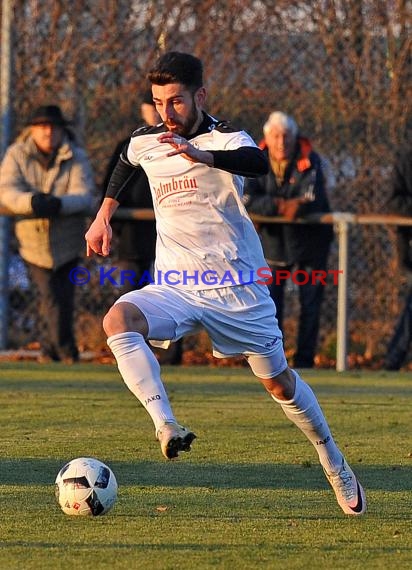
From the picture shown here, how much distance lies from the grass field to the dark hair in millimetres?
1755

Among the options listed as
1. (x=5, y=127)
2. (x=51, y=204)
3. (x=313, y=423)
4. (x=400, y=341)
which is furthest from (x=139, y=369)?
(x=5, y=127)

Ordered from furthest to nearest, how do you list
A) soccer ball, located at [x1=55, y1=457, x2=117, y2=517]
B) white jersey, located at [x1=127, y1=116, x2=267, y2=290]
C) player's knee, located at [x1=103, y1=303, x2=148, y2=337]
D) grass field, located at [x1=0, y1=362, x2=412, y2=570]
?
white jersey, located at [x1=127, y1=116, x2=267, y2=290] < player's knee, located at [x1=103, y1=303, x2=148, y2=337] < soccer ball, located at [x1=55, y1=457, x2=117, y2=517] < grass field, located at [x1=0, y1=362, x2=412, y2=570]

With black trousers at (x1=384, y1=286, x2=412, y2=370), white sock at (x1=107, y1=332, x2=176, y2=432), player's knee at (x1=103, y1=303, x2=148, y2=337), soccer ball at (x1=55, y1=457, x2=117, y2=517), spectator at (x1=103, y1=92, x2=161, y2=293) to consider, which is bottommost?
black trousers at (x1=384, y1=286, x2=412, y2=370)

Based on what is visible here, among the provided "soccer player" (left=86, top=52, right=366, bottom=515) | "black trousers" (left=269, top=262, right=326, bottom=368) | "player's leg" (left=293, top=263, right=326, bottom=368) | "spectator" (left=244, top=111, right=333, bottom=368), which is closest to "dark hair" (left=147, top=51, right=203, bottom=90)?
"soccer player" (left=86, top=52, right=366, bottom=515)

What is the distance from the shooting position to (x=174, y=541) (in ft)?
16.2

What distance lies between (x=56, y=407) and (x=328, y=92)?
527cm

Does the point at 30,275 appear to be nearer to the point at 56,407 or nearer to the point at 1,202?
the point at 1,202

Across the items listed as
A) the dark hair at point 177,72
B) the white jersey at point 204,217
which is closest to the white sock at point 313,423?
the white jersey at point 204,217

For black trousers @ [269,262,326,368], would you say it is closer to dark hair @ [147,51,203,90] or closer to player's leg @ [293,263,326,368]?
player's leg @ [293,263,326,368]

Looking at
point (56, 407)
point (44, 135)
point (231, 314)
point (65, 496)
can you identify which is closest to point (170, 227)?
point (231, 314)

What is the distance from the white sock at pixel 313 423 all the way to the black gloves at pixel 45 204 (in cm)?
582

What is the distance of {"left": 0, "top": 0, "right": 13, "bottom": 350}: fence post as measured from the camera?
1277cm

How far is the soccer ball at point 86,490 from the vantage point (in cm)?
533

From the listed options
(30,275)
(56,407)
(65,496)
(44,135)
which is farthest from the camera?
Answer: (30,275)
